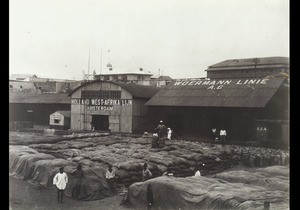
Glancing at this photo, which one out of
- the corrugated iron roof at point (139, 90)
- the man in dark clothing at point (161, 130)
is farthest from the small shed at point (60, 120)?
the man in dark clothing at point (161, 130)

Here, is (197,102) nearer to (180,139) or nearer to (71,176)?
(180,139)

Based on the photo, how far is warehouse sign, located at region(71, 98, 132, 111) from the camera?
9.00 metres

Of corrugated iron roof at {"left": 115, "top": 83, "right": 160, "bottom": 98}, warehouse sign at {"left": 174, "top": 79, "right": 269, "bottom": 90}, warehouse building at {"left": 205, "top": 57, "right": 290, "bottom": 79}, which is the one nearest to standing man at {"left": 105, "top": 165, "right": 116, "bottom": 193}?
corrugated iron roof at {"left": 115, "top": 83, "right": 160, "bottom": 98}

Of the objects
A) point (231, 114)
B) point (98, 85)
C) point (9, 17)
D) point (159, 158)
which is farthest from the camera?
point (231, 114)

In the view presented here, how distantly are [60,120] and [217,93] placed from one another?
5.23m

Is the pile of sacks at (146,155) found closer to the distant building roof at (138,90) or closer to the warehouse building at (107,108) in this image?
the warehouse building at (107,108)

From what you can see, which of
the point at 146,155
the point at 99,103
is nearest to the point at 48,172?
the point at 146,155

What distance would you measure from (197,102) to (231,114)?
1.19m

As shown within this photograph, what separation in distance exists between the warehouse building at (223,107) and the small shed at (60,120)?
8.31 feet

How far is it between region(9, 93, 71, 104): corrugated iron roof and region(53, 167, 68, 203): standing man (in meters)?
2.14

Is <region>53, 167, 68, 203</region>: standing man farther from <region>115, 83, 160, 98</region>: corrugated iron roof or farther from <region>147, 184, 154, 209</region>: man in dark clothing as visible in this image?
<region>115, 83, 160, 98</region>: corrugated iron roof

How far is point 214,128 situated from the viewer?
11.0 metres

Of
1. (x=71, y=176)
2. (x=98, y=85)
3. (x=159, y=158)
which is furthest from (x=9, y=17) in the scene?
(x=159, y=158)

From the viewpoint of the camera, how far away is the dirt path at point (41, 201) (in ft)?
22.3
